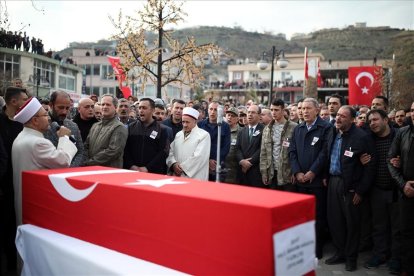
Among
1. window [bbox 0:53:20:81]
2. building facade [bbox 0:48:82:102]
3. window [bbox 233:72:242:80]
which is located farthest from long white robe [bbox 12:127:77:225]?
window [bbox 233:72:242:80]

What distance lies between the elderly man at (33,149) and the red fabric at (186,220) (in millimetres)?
605

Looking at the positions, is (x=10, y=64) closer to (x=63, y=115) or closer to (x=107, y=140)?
(x=63, y=115)

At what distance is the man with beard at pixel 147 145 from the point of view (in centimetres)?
573

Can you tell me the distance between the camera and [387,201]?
5531 mm

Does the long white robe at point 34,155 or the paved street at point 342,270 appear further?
the paved street at point 342,270

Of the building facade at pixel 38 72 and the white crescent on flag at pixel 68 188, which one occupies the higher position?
the building facade at pixel 38 72

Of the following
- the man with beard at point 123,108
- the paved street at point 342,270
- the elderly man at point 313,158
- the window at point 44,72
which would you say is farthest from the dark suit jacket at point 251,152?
the window at point 44,72

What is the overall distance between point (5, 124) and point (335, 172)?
4.58 metres

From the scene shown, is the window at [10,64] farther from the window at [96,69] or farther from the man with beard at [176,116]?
the man with beard at [176,116]

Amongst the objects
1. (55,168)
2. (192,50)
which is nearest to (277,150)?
(55,168)

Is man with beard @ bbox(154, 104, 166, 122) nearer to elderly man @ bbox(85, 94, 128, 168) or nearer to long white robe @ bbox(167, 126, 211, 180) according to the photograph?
long white robe @ bbox(167, 126, 211, 180)

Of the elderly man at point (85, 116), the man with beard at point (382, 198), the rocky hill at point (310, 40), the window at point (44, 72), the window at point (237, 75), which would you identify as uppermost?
the rocky hill at point (310, 40)

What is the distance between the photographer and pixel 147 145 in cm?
575

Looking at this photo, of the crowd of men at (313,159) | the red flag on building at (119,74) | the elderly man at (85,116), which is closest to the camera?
the crowd of men at (313,159)
